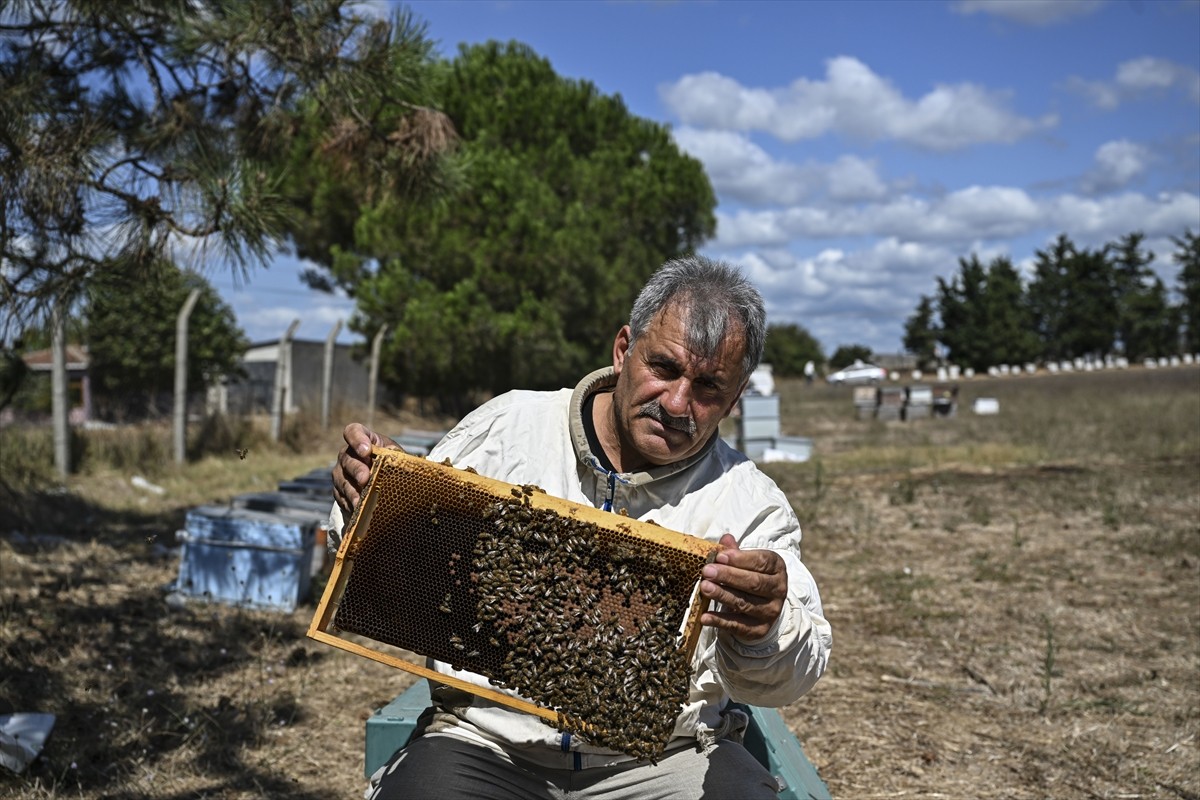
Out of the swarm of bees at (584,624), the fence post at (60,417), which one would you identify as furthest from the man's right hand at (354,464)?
the fence post at (60,417)

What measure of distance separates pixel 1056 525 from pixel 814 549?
105 inches

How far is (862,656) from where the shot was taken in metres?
6.11

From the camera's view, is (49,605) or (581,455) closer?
(581,455)

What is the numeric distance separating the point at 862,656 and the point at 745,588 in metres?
4.30

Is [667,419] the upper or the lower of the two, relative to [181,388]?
upper

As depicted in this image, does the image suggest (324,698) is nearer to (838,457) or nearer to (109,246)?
(109,246)

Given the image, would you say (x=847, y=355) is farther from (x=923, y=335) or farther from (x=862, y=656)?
(x=862, y=656)

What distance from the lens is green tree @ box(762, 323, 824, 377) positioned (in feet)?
231

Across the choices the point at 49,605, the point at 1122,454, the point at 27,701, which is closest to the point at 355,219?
the point at 1122,454

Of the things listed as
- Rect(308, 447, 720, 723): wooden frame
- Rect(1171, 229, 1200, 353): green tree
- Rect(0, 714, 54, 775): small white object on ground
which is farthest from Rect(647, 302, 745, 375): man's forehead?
Rect(1171, 229, 1200, 353): green tree

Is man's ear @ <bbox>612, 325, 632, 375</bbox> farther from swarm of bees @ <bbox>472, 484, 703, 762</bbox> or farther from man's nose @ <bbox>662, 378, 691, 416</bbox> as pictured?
swarm of bees @ <bbox>472, 484, 703, 762</bbox>

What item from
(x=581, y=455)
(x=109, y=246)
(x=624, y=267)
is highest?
(x=624, y=267)

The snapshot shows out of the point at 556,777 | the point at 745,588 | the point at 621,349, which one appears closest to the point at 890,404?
the point at 621,349

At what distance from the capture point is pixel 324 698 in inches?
207
